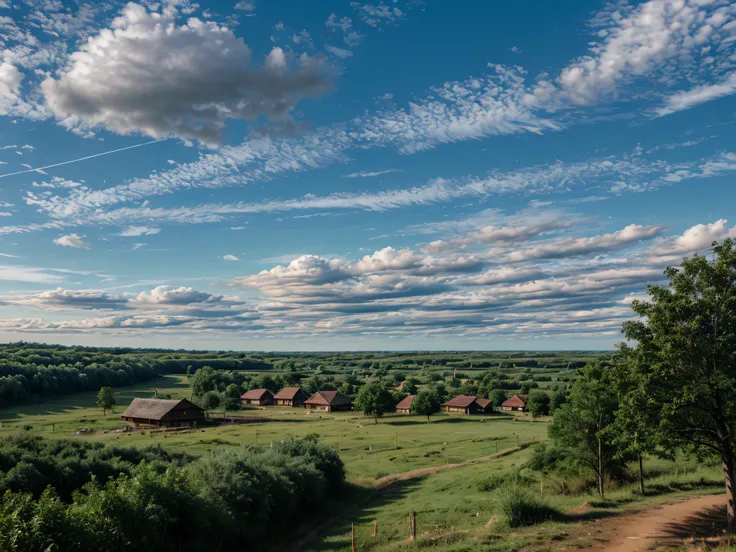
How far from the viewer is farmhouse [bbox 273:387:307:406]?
13125 cm

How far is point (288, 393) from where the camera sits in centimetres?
13325

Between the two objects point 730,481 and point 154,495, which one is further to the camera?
point 154,495

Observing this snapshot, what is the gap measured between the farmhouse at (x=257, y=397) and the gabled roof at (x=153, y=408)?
42.2 metres

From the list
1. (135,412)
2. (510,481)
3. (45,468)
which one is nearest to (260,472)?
(45,468)

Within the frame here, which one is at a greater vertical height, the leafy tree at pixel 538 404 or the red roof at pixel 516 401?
the leafy tree at pixel 538 404

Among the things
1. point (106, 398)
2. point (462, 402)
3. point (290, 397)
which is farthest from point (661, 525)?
point (290, 397)

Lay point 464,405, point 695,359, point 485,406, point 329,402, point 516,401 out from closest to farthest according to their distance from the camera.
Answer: point 695,359 → point 464,405 → point 329,402 → point 485,406 → point 516,401

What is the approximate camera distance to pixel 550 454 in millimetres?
→ 38125

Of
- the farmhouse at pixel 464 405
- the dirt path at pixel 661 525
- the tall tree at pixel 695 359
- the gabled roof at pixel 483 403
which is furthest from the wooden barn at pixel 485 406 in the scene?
the tall tree at pixel 695 359

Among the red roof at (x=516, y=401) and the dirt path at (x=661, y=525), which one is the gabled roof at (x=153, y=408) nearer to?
the dirt path at (x=661, y=525)

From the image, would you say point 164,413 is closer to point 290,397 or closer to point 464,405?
point 290,397

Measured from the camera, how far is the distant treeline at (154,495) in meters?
18.5

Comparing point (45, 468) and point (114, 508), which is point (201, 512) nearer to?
point (114, 508)

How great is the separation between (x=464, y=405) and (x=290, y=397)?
44928mm
